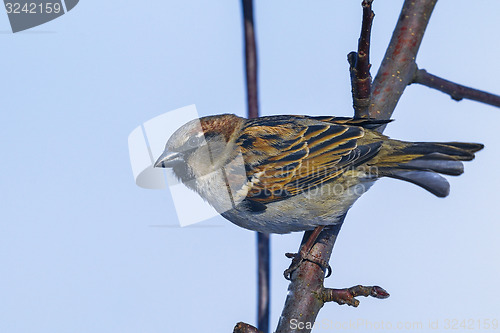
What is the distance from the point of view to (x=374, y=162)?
5.14m

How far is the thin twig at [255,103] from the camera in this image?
4.20 metres

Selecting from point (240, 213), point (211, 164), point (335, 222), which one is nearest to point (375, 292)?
point (335, 222)

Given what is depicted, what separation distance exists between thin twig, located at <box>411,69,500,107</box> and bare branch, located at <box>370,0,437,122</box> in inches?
4.2

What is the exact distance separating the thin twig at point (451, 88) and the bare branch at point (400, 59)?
107mm

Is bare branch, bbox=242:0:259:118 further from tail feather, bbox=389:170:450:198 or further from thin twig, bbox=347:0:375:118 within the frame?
tail feather, bbox=389:170:450:198

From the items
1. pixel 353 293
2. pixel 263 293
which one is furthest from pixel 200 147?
pixel 353 293

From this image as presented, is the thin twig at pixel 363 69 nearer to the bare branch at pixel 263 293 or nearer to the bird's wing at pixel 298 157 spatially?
the bird's wing at pixel 298 157

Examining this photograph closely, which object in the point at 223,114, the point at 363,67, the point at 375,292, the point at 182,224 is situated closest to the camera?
the point at 375,292

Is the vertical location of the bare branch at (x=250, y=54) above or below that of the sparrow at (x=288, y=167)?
above

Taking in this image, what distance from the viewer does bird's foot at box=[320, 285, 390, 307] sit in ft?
12.6

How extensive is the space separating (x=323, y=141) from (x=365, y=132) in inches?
15.5

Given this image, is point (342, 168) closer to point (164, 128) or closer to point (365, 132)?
point (365, 132)

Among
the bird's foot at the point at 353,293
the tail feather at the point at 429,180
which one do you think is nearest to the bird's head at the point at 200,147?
the tail feather at the point at 429,180

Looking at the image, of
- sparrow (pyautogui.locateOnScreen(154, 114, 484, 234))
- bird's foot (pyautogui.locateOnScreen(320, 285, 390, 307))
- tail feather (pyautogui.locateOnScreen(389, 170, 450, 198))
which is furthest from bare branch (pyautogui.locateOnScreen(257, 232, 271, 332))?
tail feather (pyautogui.locateOnScreen(389, 170, 450, 198))
